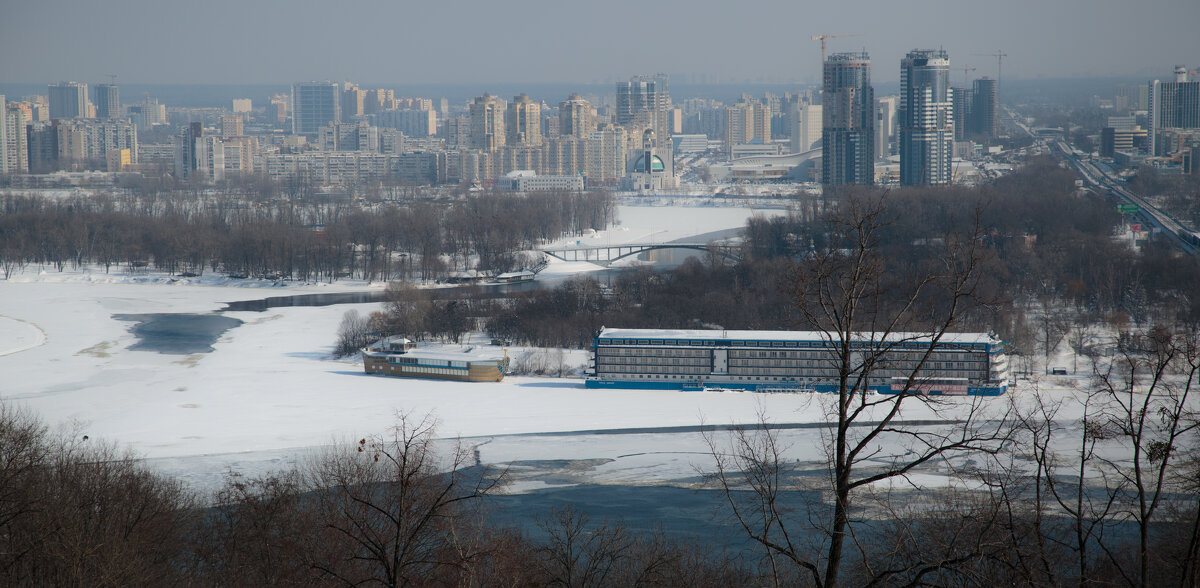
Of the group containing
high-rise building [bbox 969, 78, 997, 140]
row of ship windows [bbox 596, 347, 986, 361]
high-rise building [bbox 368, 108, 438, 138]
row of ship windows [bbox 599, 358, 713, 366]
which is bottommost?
row of ship windows [bbox 599, 358, 713, 366]

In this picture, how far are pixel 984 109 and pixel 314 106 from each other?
3014 inches

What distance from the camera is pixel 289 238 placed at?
35.5 meters

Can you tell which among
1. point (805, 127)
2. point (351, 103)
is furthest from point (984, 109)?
point (351, 103)

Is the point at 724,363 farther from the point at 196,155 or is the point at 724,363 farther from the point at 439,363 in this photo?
the point at 196,155

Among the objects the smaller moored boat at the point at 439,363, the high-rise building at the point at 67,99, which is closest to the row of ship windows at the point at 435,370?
the smaller moored boat at the point at 439,363

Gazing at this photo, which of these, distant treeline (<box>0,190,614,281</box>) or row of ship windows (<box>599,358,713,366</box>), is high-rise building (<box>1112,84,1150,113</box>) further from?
row of ship windows (<box>599,358,713,366</box>)

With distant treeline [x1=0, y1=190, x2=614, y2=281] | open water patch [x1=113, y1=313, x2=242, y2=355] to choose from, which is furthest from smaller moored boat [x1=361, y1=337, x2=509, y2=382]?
distant treeline [x1=0, y1=190, x2=614, y2=281]

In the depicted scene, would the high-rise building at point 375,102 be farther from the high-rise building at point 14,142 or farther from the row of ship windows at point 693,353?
the row of ship windows at point 693,353

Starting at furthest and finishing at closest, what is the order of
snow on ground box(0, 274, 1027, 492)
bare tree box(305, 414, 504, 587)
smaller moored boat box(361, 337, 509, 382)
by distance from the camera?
smaller moored boat box(361, 337, 509, 382)
snow on ground box(0, 274, 1027, 492)
bare tree box(305, 414, 504, 587)

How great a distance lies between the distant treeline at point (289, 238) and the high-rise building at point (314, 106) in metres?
77.5

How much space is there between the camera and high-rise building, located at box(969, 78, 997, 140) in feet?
269

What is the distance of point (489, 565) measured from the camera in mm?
5875

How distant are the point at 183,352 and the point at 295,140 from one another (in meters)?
81.3

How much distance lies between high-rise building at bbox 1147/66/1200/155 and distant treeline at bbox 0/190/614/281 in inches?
1411
